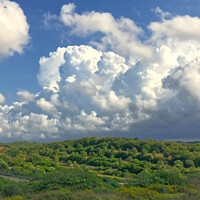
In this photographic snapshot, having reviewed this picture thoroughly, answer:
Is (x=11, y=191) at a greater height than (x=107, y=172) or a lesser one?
greater

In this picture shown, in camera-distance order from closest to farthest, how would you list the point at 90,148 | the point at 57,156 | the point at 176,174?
the point at 176,174
the point at 57,156
the point at 90,148

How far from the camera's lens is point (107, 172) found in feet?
347

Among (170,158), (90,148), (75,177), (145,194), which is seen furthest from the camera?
(90,148)

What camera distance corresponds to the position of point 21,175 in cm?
9669

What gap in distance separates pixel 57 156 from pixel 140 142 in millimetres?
46193

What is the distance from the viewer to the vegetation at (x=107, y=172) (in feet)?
96.7

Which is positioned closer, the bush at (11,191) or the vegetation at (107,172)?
the vegetation at (107,172)

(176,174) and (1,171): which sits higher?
(176,174)

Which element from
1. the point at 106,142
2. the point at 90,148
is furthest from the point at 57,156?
the point at 106,142

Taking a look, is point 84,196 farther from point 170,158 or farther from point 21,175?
point 170,158

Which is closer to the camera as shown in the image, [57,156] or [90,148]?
[57,156]

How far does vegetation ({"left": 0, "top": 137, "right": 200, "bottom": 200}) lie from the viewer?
2948cm

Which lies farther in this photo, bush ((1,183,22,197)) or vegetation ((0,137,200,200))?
bush ((1,183,22,197))

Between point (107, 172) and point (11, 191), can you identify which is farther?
point (107, 172)
